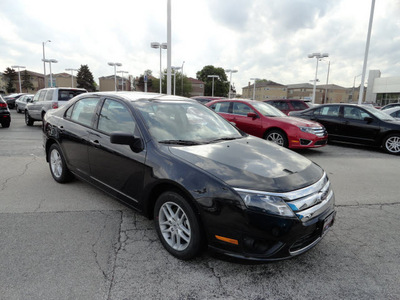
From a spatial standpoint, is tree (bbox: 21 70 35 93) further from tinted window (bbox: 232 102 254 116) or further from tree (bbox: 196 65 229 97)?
tinted window (bbox: 232 102 254 116)

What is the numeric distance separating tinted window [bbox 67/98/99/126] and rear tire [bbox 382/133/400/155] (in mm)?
8642

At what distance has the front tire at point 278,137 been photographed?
25.7ft

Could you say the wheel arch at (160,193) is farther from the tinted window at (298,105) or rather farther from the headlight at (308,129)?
the tinted window at (298,105)

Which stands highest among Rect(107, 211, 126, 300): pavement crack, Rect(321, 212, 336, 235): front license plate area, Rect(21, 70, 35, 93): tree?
Rect(21, 70, 35, 93): tree

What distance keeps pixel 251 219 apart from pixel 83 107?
10.5 feet

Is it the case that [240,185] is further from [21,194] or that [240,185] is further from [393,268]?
[21,194]

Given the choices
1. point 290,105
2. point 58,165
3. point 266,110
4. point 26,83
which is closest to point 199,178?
point 58,165

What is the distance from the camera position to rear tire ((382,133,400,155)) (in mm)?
8469

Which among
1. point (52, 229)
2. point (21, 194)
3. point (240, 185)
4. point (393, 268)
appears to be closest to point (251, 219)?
point (240, 185)

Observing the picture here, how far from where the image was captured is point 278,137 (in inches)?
315

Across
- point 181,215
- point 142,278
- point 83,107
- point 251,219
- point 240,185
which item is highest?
point 83,107

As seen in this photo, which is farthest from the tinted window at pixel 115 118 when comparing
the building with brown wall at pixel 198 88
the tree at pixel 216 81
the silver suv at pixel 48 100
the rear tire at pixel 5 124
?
the building with brown wall at pixel 198 88

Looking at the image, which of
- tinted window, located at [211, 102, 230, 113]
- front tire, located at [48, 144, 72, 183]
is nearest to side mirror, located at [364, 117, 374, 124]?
tinted window, located at [211, 102, 230, 113]

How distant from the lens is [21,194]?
4328mm
